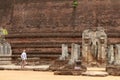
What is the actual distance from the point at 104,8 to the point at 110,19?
27.7 inches

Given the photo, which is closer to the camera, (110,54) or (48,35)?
(110,54)

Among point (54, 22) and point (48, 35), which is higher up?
point (54, 22)

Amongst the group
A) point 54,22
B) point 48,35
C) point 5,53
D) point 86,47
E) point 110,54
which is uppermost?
point 54,22

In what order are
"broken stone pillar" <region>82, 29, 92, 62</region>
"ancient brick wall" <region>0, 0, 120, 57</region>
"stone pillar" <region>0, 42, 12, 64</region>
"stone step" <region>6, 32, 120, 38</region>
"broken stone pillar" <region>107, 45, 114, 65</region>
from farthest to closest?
"ancient brick wall" <region>0, 0, 120, 57</region>
"stone pillar" <region>0, 42, 12, 64</region>
"stone step" <region>6, 32, 120, 38</region>
"broken stone pillar" <region>82, 29, 92, 62</region>
"broken stone pillar" <region>107, 45, 114, 65</region>

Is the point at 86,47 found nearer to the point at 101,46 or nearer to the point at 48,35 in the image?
the point at 101,46

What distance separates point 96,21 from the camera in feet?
70.9

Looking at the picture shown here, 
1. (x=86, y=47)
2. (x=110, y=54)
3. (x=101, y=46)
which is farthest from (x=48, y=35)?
(x=110, y=54)

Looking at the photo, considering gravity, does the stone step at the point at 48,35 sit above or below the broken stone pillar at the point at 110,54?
above

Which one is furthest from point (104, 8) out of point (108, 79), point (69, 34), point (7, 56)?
point (108, 79)

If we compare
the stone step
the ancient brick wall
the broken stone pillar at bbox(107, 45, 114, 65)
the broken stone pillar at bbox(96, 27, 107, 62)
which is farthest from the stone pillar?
the broken stone pillar at bbox(107, 45, 114, 65)

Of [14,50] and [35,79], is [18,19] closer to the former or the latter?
[14,50]

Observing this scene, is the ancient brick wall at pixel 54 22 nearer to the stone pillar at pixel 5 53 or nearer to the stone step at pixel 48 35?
the stone step at pixel 48 35

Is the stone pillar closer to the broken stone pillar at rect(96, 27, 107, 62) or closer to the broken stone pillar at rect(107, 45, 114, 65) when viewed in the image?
the broken stone pillar at rect(96, 27, 107, 62)

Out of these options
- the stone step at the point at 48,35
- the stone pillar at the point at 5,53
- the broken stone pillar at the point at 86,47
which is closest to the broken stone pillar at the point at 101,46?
the broken stone pillar at the point at 86,47
